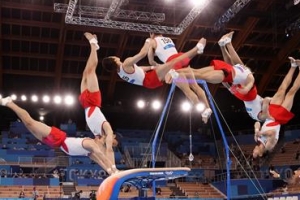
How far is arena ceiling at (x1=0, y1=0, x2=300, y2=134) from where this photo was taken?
26.2 meters

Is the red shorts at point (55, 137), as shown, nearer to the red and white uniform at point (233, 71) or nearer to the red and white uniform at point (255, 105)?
the red and white uniform at point (233, 71)

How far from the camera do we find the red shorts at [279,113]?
9531mm

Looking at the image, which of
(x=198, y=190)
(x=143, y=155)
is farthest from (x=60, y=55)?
(x=198, y=190)

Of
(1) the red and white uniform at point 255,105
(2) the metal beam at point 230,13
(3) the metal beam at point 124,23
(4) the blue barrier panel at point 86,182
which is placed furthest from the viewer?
(4) the blue barrier panel at point 86,182

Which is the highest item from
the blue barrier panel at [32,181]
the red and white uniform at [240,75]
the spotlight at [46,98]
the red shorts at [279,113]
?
the spotlight at [46,98]

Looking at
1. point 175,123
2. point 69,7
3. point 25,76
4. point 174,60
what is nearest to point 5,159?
point 25,76

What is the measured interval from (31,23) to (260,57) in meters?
15.2

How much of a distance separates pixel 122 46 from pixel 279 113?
21262mm

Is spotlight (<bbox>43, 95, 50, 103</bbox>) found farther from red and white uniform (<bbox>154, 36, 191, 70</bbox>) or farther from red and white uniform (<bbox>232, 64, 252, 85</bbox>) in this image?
red and white uniform (<bbox>232, 64, 252, 85</bbox>)

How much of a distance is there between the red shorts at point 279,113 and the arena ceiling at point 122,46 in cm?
1522

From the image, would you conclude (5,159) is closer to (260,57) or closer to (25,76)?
(25,76)

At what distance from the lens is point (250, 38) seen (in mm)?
31000

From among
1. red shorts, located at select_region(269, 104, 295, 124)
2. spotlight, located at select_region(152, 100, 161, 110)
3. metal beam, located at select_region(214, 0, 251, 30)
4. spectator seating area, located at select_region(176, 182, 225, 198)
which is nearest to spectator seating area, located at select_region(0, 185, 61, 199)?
spectator seating area, located at select_region(176, 182, 225, 198)

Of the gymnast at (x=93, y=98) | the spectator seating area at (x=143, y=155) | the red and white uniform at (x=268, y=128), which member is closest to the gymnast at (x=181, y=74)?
the gymnast at (x=93, y=98)
